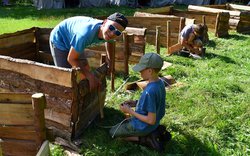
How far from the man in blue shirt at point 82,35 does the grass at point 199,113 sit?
0.94m

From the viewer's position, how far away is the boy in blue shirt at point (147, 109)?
4.30m

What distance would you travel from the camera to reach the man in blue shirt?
437cm

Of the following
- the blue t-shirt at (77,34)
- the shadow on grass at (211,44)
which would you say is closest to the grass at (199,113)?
the blue t-shirt at (77,34)

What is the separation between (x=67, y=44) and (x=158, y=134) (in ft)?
6.34

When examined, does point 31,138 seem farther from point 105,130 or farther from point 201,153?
point 201,153

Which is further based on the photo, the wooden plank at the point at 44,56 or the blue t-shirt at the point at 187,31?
the blue t-shirt at the point at 187,31

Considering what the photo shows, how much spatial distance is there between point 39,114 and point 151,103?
4.74 ft

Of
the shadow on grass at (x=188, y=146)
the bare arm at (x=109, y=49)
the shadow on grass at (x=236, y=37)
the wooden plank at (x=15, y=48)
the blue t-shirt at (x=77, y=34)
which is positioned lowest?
the shadow on grass at (x=188, y=146)

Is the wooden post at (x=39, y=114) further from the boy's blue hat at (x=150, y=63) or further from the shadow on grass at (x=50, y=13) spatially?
the shadow on grass at (x=50, y=13)

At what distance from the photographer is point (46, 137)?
416cm

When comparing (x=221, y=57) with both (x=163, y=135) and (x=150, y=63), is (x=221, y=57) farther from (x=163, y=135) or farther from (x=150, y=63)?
(x=150, y=63)

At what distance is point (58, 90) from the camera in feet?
15.4

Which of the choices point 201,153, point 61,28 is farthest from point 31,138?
point 201,153

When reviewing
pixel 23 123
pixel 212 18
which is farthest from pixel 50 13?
pixel 23 123
